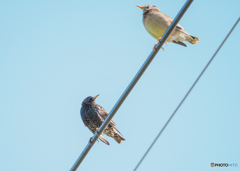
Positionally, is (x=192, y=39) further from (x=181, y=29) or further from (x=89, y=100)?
(x=89, y=100)

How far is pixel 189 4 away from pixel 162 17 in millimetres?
2998

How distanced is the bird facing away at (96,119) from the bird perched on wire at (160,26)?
76.3 inches

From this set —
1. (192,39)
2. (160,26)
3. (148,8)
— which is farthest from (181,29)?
(148,8)

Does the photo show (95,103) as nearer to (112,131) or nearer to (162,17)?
(112,131)

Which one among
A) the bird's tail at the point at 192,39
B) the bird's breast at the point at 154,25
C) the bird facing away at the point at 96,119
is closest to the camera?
the bird's breast at the point at 154,25

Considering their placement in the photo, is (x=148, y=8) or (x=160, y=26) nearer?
(x=160, y=26)

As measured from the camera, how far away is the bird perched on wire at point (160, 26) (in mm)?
5906

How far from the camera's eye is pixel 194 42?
6.25m

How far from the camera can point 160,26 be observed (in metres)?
5.88

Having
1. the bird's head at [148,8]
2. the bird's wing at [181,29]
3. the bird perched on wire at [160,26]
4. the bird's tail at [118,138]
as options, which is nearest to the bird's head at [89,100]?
the bird's tail at [118,138]

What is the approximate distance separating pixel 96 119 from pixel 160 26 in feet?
7.46

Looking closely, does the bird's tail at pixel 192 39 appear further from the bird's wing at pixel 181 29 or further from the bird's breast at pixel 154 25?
the bird's breast at pixel 154 25

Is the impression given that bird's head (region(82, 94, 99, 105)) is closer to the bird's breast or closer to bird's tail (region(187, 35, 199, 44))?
the bird's breast

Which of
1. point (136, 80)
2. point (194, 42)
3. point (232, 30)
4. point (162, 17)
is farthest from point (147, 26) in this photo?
point (136, 80)
